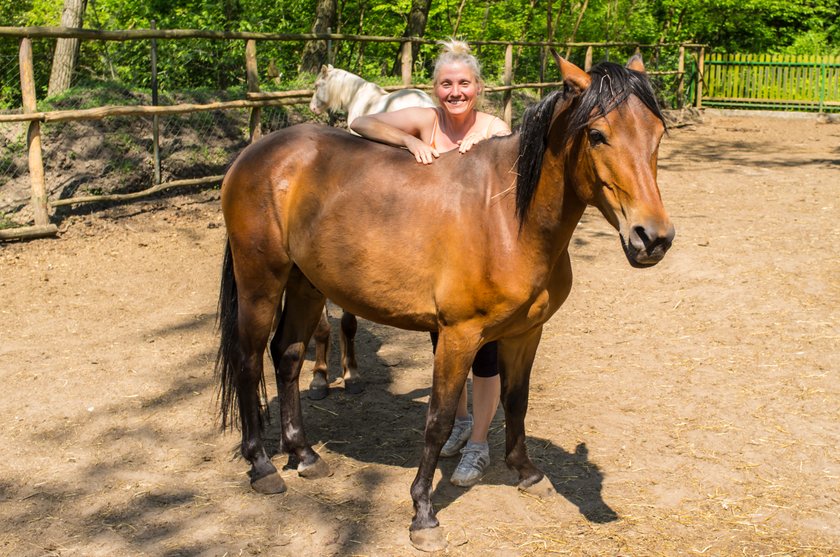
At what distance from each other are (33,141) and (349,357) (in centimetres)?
430

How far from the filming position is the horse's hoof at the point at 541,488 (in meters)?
3.75

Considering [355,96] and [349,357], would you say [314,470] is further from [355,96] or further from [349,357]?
[355,96]

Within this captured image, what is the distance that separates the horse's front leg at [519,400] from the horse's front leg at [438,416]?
41 cm

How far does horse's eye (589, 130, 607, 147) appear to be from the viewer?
279cm

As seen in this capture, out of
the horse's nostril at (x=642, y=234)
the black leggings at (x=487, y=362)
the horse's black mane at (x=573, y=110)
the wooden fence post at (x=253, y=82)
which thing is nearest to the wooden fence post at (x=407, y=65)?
the wooden fence post at (x=253, y=82)

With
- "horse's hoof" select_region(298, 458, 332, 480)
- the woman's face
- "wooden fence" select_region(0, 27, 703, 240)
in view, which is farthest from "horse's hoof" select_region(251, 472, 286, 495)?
"wooden fence" select_region(0, 27, 703, 240)

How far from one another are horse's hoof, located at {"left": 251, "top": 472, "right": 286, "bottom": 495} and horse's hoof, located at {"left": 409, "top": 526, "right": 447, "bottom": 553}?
742mm

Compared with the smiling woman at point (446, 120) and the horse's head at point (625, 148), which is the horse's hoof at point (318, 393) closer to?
the smiling woman at point (446, 120)

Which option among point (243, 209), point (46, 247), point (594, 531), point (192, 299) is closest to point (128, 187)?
point (46, 247)

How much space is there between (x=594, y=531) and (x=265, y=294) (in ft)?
5.76

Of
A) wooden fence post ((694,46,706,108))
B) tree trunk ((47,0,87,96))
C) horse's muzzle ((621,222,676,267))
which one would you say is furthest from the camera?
wooden fence post ((694,46,706,108))

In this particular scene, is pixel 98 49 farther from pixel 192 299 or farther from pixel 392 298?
pixel 392 298

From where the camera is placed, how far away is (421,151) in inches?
139

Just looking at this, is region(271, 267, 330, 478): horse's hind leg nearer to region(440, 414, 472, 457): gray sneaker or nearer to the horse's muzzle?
region(440, 414, 472, 457): gray sneaker
